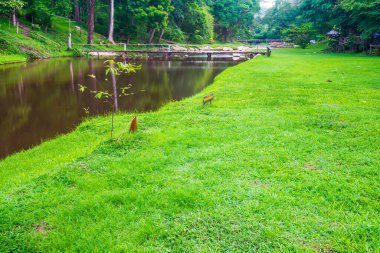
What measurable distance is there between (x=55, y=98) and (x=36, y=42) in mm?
18320

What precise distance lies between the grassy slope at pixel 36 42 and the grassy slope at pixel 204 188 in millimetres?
19003

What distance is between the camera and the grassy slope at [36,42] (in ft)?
76.4

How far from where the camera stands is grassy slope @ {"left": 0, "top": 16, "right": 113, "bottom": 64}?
2328 centimetres

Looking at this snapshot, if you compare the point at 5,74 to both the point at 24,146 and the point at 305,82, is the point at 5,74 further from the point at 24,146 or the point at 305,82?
the point at 305,82

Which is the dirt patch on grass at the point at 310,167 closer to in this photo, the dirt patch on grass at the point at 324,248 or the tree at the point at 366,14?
the dirt patch on grass at the point at 324,248

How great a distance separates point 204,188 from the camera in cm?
439

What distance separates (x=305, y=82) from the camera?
13.4 meters

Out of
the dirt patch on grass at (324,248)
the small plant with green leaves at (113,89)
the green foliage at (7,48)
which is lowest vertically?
the dirt patch on grass at (324,248)

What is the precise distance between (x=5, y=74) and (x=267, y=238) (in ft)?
57.5

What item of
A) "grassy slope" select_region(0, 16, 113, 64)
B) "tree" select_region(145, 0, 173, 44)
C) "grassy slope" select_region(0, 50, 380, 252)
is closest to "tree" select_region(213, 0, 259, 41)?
"tree" select_region(145, 0, 173, 44)

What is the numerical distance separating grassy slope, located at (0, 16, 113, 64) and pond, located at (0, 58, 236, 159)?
3835mm

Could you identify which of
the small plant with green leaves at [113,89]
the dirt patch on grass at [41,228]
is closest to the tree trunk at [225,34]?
the small plant with green leaves at [113,89]

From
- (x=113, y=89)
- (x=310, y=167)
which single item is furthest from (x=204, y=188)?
(x=113, y=89)

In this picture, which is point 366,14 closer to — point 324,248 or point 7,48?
point 7,48
